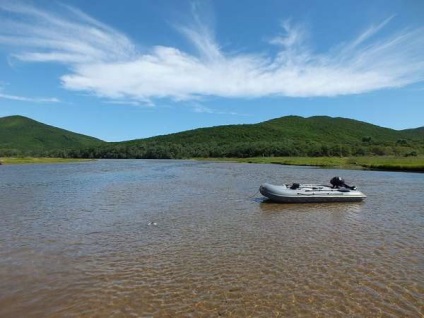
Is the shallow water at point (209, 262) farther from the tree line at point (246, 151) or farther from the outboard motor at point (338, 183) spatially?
the tree line at point (246, 151)

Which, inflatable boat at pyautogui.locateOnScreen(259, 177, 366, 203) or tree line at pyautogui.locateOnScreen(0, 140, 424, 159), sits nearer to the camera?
inflatable boat at pyautogui.locateOnScreen(259, 177, 366, 203)

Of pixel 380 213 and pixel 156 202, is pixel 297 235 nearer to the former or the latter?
pixel 380 213

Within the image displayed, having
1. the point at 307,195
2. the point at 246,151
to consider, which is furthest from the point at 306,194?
the point at 246,151

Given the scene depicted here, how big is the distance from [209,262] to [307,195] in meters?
14.8

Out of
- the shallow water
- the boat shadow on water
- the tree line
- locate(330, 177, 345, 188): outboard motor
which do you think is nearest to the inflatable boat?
the boat shadow on water

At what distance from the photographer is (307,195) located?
82.8ft

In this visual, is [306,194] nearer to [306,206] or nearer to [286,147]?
[306,206]

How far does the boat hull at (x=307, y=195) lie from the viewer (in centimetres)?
2511

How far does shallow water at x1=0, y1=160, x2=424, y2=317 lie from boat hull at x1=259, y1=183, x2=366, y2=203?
9.24ft

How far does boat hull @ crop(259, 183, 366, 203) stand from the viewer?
25109 millimetres

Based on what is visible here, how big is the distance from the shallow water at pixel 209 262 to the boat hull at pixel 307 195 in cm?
282

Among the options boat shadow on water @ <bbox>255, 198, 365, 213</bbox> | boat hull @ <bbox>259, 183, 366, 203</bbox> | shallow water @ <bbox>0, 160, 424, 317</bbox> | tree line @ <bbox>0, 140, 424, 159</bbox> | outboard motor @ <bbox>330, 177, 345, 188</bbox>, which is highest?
tree line @ <bbox>0, 140, 424, 159</bbox>

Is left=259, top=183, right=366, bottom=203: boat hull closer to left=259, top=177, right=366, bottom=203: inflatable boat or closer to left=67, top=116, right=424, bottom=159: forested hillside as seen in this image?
left=259, top=177, right=366, bottom=203: inflatable boat

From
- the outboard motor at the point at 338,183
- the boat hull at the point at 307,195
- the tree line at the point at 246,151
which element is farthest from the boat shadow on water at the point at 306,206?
the tree line at the point at 246,151
